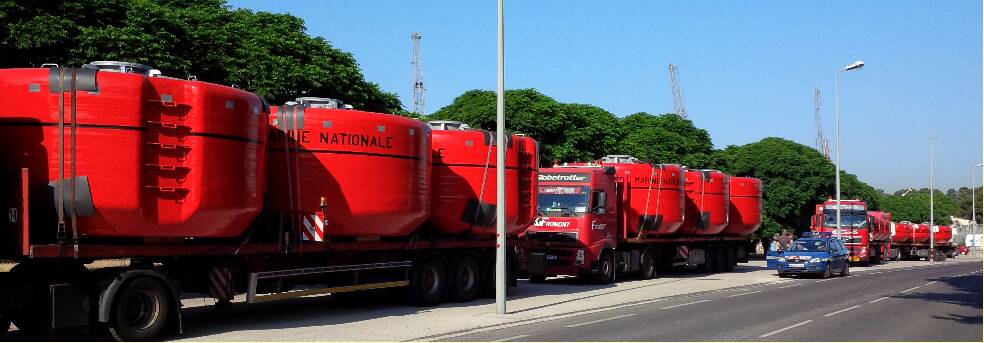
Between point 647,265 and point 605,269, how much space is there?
147 inches

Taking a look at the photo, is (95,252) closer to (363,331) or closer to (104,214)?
(104,214)

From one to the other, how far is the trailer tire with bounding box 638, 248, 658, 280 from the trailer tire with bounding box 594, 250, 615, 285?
270cm

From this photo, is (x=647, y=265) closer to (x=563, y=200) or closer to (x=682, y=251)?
(x=682, y=251)

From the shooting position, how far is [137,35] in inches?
955

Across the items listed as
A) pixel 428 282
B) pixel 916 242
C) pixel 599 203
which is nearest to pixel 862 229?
pixel 916 242

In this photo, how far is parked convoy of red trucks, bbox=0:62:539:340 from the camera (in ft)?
40.4

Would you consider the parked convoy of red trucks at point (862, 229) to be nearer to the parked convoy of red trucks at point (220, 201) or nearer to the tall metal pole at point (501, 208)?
the parked convoy of red trucks at point (220, 201)

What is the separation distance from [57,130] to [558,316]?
9.34 m

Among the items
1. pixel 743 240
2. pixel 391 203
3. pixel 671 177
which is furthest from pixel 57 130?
pixel 743 240

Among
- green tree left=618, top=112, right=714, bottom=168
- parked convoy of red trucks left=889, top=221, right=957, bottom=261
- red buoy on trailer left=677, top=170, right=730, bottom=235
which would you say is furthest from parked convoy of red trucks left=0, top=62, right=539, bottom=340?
parked convoy of red trucks left=889, top=221, right=957, bottom=261

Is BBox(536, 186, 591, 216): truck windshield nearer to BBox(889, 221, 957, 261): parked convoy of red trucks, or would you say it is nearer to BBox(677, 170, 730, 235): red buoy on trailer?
BBox(677, 170, 730, 235): red buoy on trailer

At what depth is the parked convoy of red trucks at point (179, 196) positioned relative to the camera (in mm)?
12305

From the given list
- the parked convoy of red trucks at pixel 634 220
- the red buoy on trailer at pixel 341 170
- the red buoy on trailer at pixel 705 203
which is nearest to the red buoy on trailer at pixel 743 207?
the parked convoy of red trucks at pixel 634 220

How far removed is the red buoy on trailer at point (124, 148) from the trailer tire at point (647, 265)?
1887cm
